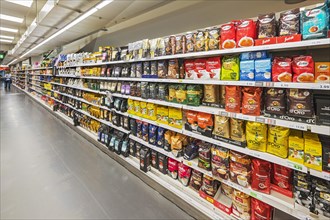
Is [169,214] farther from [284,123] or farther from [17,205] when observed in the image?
[17,205]

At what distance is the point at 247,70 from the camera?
1.55 meters

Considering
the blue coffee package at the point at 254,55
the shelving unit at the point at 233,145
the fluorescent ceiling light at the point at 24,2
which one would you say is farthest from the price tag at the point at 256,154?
the fluorescent ceiling light at the point at 24,2

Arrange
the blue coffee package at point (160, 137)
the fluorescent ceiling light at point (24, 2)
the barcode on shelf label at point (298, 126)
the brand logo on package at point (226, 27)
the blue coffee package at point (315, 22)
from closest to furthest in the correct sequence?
1. the blue coffee package at point (315, 22)
2. the barcode on shelf label at point (298, 126)
3. the brand logo on package at point (226, 27)
4. the blue coffee package at point (160, 137)
5. the fluorescent ceiling light at point (24, 2)

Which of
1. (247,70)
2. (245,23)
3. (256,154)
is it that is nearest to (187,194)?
(256,154)

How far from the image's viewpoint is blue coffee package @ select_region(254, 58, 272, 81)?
1.44 m

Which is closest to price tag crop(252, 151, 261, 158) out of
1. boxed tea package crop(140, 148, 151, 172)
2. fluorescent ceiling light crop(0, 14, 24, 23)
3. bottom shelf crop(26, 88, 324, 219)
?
bottom shelf crop(26, 88, 324, 219)

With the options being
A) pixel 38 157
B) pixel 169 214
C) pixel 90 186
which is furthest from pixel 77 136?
pixel 169 214

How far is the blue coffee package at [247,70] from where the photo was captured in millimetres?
1528

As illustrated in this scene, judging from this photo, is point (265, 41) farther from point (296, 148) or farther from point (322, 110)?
point (296, 148)

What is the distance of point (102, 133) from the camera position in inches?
146

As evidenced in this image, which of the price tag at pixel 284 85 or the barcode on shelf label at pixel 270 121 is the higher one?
the price tag at pixel 284 85

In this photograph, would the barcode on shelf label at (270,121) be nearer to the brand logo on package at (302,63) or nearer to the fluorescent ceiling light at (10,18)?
the brand logo on package at (302,63)

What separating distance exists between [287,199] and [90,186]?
2392mm

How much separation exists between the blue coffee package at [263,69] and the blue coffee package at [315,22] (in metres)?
0.28
